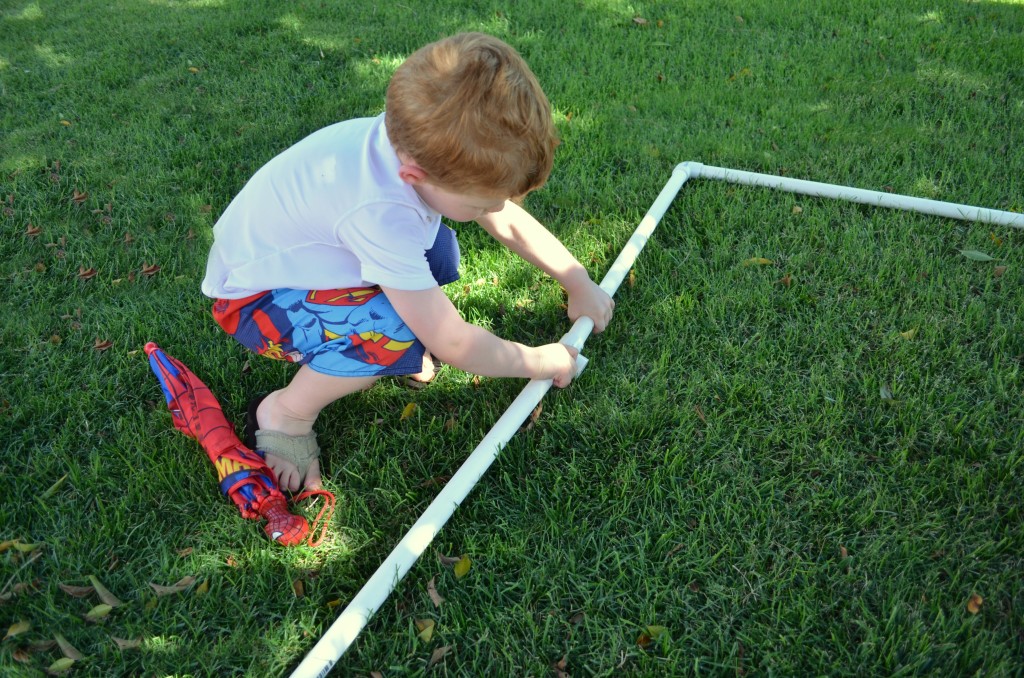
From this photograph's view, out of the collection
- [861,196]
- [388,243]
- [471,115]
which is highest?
[471,115]

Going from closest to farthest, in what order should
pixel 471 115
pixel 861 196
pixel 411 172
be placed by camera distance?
1. pixel 471 115
2. pixel 411 172
3. pixel 861 196

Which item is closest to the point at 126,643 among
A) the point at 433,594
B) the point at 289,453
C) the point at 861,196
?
the point at 289,453

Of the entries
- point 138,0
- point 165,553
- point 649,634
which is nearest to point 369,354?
point 165,553

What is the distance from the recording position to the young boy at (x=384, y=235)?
163cm

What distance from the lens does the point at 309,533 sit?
6.86ft

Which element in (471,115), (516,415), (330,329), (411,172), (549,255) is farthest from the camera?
(549,255)

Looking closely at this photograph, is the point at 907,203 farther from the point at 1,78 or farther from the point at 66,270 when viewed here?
the point at 1,78

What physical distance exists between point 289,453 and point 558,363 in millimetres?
836

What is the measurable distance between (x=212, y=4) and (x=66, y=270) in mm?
3439

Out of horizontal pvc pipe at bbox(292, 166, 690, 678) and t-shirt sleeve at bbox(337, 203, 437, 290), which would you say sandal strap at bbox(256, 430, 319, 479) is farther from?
t-shirt sleeve at bbox(337, 203, 437, 290)

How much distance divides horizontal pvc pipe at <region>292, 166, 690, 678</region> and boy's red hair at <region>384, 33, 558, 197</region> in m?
0.76

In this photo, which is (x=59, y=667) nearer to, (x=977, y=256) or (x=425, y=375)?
(x=425, y=375)

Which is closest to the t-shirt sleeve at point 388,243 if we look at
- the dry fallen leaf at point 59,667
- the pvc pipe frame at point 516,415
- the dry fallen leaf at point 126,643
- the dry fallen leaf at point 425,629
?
the pvc pipe frame at point 516,415

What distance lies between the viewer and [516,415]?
2221 millimetres
